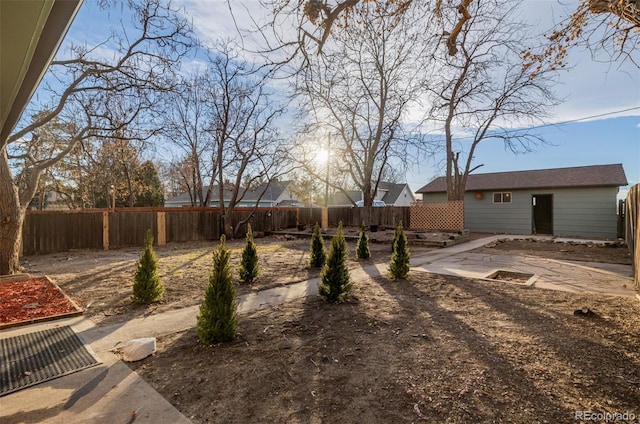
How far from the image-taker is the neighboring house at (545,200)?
45.5 ft

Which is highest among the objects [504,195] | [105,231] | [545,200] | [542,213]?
[504,195]

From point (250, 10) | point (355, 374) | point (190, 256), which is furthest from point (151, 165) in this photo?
point (355, 374)

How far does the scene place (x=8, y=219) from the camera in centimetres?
638

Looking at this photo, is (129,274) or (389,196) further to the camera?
(389,196)

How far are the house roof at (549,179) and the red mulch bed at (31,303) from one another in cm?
1799

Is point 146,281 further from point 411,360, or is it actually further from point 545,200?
point 545,200

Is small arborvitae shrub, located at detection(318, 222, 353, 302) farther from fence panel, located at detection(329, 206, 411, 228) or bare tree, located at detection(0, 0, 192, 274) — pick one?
fence panel, located at detection(329, 206, 411, 228)

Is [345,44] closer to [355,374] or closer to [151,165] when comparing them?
[355,374]

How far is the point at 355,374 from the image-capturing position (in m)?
2.55

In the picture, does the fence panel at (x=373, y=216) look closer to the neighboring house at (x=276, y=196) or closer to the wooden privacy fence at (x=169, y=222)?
the wooden privacy fence at (x=169, y=222)

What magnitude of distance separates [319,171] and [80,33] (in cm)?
1301

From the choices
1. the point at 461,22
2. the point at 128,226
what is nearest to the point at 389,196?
the point at 128,226

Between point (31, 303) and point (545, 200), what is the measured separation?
21819 millimetres

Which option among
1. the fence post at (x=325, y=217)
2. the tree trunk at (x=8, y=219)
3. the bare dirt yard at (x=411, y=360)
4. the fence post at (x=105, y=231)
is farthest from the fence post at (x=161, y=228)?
the fence post at (x=325, y=217)
